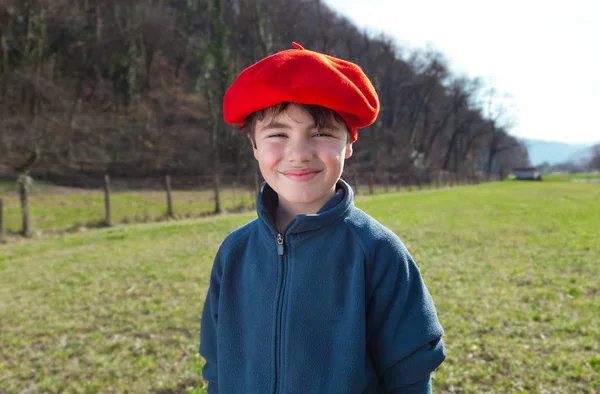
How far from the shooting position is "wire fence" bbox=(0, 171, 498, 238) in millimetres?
12938

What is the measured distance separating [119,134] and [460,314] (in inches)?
1217

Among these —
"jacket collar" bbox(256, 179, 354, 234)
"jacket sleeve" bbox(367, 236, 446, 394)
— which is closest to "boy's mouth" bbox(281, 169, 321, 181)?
"jacket collar" bbox(256, 179, 354, 234)

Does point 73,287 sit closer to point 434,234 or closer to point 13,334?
point 13,334

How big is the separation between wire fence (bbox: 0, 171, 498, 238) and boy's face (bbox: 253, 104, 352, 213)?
13.0 metres

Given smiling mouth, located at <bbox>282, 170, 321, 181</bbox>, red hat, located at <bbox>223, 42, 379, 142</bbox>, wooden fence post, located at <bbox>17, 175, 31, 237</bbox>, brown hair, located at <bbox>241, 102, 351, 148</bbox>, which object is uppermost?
red hat, located at <bbox>223, 42, 379, 142</bbox>

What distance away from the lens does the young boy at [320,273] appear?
1.43 meters

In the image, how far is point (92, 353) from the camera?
4332mm

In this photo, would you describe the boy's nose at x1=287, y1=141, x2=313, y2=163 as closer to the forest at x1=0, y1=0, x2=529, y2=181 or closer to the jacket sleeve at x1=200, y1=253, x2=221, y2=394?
the jacket sleeve at x1=200, y1=253, x2=221, y2=394

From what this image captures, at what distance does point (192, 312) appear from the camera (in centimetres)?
547

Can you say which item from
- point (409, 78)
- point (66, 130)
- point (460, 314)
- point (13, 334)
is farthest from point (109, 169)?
point (409, 78)

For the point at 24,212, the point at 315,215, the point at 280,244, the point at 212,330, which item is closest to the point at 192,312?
the point at 212,330

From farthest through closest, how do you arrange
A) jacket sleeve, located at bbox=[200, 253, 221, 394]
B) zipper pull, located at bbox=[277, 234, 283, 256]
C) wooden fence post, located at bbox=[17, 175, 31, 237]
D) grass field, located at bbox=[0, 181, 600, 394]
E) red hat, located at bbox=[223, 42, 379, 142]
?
wooden fence post, located at bbox=[17, 175, 31, 237] < grass field, located at bbox=[0, 181, 600, 394] < jacket sleeve, located at bbox=[200, 253, 221, 394] < zipper pull, located at bbox=[277, 234, 283, 256] < red hat, located at bbox=[223, 42, 379, 142]

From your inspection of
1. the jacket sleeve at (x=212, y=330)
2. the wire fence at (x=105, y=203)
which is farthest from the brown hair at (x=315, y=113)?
the wire fence at (x=105, y=203)

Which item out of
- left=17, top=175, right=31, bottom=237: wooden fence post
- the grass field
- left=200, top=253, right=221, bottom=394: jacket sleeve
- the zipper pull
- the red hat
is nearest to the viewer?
the red hat
